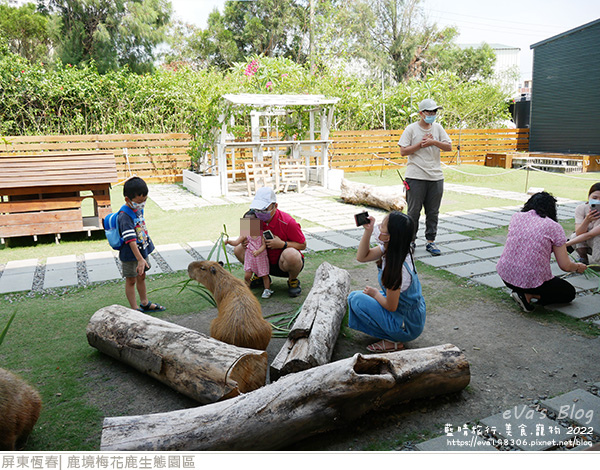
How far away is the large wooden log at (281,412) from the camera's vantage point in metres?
1.95

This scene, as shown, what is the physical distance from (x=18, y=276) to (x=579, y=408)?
519 centimetres

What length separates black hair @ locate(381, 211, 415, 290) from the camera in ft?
9.16

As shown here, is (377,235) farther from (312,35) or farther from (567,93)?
(312,35)

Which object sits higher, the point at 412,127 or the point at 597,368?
the point at 412,127

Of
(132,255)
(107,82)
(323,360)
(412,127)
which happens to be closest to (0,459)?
(323,360)

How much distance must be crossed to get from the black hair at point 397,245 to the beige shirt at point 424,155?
9.27ft

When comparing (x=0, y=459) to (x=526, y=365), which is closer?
(x=0, y=459)

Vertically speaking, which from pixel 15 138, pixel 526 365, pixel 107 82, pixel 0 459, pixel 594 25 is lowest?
pixel 526 365

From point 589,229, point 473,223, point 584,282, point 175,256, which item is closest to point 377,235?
point 584,282

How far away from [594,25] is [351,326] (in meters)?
18.4

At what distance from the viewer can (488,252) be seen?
18.2 ft

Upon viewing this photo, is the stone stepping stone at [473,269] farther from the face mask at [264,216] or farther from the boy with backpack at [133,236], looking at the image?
the boy with backpack at [133,236]

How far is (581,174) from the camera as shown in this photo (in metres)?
14.4

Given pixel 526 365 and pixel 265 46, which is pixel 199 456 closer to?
pixel 526 365
